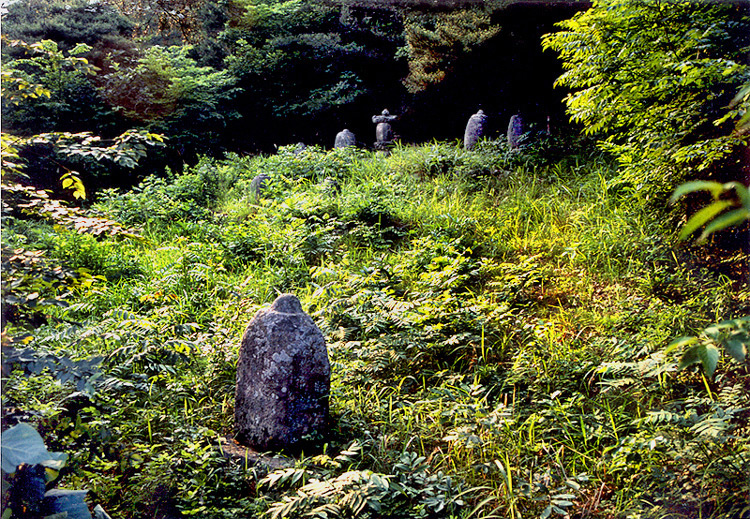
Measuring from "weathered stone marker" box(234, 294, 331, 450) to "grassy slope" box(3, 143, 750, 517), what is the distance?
0.18 metres

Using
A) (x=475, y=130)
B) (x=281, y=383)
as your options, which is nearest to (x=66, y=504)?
(x=281, y=383)

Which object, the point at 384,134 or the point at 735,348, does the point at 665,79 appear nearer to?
the point at 735,348

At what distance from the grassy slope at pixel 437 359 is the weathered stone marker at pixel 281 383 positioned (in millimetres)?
181

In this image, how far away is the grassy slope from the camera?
2.49 meters

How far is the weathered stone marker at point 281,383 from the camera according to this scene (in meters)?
2.92

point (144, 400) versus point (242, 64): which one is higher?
point (242, 64)

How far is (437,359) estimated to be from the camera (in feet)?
12.4

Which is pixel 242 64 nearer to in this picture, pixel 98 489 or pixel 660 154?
pixel 660 154

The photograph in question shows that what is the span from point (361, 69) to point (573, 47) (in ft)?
32.5

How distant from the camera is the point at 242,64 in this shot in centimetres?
1318

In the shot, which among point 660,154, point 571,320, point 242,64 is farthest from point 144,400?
point 242,64

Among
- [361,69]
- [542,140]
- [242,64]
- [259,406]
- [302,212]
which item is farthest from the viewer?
[361,69]

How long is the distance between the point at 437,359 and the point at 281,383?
1328 mm

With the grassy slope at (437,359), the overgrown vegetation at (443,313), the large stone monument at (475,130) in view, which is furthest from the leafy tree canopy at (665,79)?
the large stone monument at (475,130)
